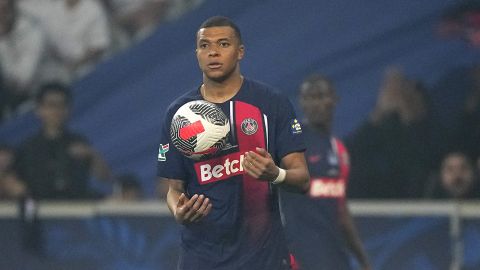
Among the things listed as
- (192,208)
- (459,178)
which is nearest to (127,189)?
(459,178)

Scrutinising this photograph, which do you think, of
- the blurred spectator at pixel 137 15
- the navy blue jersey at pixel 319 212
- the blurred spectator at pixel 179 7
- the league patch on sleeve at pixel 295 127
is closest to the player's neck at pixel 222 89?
the league patch on sleeve at pixel 295 127

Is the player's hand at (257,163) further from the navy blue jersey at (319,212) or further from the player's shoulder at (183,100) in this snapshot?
the navy blue jersey at (319,212)

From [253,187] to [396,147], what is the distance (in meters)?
4.88

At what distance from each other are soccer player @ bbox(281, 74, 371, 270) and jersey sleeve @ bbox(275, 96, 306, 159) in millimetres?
1687

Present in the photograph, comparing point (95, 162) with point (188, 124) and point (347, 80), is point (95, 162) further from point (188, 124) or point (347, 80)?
point (188, 124)

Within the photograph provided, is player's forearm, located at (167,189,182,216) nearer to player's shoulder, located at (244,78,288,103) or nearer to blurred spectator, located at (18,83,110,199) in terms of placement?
player's shoulder, located at (244,78,288,103)

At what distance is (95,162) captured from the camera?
35.1ft

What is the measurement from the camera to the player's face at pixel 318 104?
749 cm

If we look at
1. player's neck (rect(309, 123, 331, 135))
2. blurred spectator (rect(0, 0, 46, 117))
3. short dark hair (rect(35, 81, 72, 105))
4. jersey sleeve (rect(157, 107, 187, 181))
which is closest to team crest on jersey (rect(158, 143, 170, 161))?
jersey sleeve (rect(157, 107, 187, 181))

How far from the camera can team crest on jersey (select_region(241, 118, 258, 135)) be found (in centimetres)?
540

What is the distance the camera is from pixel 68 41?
11133 mm

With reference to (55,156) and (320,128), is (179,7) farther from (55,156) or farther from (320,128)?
(320,128)

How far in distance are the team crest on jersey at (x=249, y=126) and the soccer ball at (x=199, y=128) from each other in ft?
0.53

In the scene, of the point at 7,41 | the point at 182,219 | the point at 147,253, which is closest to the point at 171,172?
the point at 182,219
